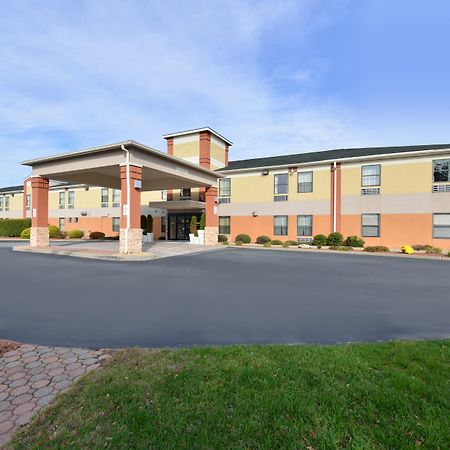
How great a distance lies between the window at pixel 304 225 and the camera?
24.4 m

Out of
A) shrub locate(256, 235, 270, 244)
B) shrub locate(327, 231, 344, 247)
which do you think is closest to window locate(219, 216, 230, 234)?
shrub locate(256, 235, 270, 244)

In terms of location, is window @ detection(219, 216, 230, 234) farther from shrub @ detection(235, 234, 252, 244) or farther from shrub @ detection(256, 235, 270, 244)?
shrub @ detection(256, 235, 270, 244)

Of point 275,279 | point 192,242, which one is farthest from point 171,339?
point 192,242

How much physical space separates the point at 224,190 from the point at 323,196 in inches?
380

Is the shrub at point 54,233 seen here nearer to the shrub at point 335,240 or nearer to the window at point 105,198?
the window at point 105,198

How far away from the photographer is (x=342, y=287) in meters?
8.61

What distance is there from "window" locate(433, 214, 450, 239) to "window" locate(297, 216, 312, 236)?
883cm

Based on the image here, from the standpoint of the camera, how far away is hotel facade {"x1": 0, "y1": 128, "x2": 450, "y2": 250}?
67.2ft

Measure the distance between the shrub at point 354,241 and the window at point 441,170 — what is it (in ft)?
→ 21.8

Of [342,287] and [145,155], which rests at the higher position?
[145,155]

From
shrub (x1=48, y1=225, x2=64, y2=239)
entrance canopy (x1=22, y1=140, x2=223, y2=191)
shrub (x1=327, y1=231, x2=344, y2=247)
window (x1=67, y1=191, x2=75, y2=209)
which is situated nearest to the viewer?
entrance canopy (x1=22, y1=140, x2=223, y2=191)

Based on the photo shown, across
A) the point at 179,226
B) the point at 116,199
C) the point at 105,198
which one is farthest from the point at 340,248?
the point at 105,198

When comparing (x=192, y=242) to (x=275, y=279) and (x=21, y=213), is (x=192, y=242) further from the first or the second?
(x=21, y=213)

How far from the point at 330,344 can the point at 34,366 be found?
4316mm
